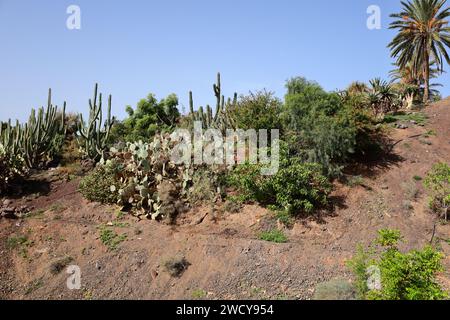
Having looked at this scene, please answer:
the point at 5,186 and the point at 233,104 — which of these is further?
the point at 233,104

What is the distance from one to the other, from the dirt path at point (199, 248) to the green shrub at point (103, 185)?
0.28 m

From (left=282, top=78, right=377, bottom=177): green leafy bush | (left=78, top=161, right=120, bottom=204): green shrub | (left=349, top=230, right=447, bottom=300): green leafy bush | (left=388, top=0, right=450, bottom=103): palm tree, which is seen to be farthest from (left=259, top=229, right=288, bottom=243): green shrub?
(left=388, top=0, right=450, bottom=103): palm tree

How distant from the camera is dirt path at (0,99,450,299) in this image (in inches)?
300

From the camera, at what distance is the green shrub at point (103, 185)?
10.7 m

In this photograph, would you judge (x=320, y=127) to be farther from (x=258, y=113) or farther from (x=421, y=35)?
(x=421, y=35)

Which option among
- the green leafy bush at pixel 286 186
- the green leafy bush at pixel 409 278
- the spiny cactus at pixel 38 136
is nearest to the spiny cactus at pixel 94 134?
the spiny cactus at pixel 38 136

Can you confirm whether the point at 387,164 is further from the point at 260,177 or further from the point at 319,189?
the point at 260,177

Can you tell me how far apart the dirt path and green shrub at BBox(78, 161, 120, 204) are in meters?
0.28

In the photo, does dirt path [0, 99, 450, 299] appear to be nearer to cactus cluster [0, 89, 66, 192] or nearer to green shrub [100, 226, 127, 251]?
green shrub [100, 226, 127, 251]

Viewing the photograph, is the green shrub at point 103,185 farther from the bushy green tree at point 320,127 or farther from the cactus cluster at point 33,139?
the bushy green tree at point 320,127

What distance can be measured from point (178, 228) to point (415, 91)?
18643 mm

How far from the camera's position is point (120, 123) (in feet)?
59.5
